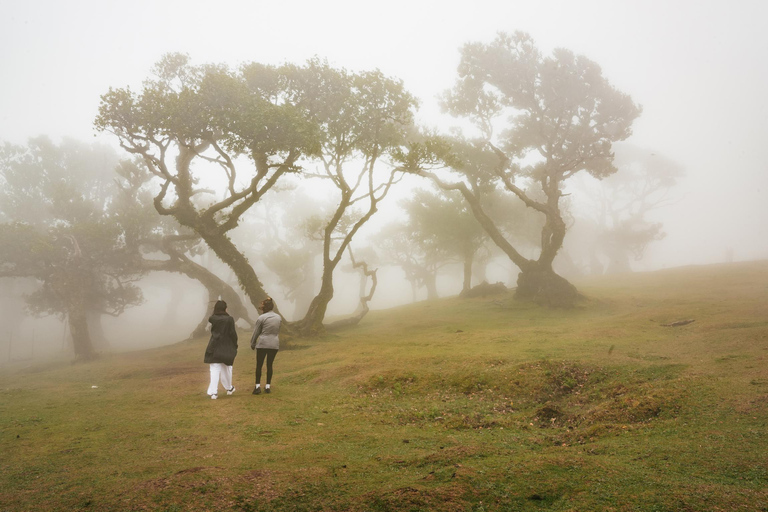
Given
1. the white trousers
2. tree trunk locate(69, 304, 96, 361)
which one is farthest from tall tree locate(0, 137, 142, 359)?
the white trousers

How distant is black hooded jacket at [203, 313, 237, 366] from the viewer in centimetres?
1196

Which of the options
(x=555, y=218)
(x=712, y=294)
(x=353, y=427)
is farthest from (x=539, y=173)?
(x=353, y=427)

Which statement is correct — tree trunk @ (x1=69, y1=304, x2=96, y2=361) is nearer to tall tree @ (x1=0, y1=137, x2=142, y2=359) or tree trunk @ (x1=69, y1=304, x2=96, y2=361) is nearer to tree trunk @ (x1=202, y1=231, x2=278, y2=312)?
tall tree @ (x1=0, y1=137, x2=142, y2=359)

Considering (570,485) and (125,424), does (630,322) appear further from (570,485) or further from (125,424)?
(125,424)

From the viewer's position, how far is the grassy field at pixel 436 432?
547cm

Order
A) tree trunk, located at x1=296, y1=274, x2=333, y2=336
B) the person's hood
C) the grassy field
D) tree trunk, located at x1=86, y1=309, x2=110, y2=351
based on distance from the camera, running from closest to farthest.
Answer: the grassy field → the person's hood → tree trunk, located at x1=296, y1=274, x2=333, y2=336 → tree trunk, located at x1=86, y1=309, x2=110, y2=351

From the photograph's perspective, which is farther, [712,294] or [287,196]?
[287,196]

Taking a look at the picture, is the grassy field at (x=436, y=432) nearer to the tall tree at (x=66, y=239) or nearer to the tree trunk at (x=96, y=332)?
the tall tree at (x=66, y=239)

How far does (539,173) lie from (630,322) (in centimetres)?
1987

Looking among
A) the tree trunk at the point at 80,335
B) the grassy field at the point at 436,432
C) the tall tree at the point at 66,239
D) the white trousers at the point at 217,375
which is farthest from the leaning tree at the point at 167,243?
the white trousers at the point at 217,375

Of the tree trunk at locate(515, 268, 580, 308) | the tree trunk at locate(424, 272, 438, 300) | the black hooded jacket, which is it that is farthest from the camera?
the tree trunk at locate(424, 272, 438, 300)

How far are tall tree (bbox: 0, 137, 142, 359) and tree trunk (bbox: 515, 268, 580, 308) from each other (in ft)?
94.1

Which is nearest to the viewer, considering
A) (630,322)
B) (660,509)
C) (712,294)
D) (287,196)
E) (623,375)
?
(660,509)

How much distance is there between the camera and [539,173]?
37250 millimetres
